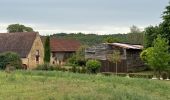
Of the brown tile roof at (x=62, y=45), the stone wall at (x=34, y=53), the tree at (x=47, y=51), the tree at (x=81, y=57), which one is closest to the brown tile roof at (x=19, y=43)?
the stone wall at (x=34, y=53)

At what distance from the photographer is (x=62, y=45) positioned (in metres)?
88.6

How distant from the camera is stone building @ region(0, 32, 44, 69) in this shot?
68319mm

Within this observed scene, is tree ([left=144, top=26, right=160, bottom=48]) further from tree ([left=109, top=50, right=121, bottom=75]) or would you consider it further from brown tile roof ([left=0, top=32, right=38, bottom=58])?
brown tile roof ([left=0, top=32, right=38, bottom=58])

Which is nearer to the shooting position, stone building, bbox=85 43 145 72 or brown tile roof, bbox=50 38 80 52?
stone building, bbox=85 43 145 72

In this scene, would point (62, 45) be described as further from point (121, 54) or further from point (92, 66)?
point (92, 66)

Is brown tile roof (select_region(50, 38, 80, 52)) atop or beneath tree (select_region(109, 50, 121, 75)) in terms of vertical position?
atop

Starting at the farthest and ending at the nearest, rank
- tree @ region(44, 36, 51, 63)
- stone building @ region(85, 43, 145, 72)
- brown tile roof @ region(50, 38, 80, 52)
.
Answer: brown tile roof @ region(50, 38, 80, 52), tree @ region(44, 36, 51, 63), stone building @ region(85, 43, 145, 72)

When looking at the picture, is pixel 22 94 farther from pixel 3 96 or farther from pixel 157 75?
pixel 157 75

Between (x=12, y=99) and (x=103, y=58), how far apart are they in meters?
49.0

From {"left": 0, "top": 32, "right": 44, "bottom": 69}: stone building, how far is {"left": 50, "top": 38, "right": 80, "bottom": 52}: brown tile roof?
13.7 m

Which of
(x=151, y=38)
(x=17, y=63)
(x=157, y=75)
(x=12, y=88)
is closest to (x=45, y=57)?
(x=17, y=63)

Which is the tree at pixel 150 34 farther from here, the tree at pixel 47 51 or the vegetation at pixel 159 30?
the tree at pixel 47 51

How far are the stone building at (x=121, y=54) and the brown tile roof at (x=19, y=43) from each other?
9.42 m

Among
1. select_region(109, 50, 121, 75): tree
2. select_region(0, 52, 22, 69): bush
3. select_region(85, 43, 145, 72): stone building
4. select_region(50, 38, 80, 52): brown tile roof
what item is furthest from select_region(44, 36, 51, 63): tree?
select_region(50, 38, 80, 52): brown tile roof
